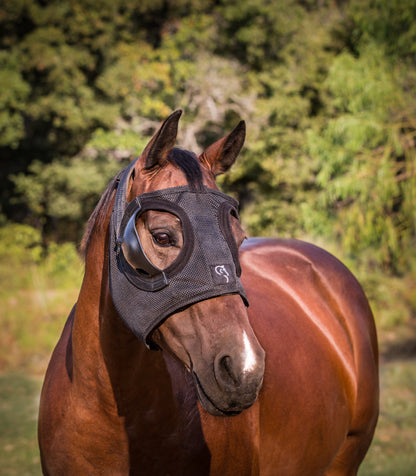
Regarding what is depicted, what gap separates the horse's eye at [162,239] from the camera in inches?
55.0

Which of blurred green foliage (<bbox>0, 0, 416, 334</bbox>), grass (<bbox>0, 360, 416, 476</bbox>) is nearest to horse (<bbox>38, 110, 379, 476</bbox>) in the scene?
grass (<bbox>0, 360, 416, 476</bbox>)

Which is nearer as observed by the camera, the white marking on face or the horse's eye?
the white marking on face

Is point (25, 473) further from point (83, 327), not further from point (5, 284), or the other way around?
point (5, 284)

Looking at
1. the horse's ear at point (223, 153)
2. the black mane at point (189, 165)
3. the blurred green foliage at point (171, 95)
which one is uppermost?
the blurred green foliage at point (171, 95)

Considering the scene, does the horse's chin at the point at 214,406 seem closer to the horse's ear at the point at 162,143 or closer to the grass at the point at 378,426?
the horse's ear at the point at 162,143

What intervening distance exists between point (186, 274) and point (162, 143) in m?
0.44

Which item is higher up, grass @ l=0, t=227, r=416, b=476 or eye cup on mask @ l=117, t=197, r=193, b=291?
eye cup on mask @ l=117, t=197, r=193, b=291

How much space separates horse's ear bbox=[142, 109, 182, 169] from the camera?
1.43 meters

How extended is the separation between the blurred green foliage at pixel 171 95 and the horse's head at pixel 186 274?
9247mm

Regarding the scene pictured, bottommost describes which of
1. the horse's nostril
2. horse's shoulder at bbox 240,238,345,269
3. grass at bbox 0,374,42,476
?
grass at bbox 0,374,42,476

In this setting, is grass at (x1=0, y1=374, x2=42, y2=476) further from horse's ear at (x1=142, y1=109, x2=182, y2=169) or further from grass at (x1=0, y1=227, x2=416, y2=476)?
horse's ear at (x1=142, y1=109, x2=182, y2=169)

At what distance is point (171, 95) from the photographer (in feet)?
52.0

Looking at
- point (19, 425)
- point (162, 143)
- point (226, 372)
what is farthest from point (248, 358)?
point (19, 425)

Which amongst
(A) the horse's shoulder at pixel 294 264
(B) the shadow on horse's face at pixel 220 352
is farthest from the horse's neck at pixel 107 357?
(A) the horse's shoulder at pixel 294 264
